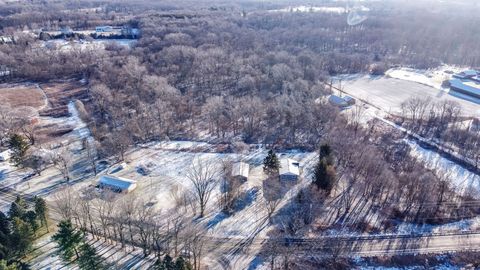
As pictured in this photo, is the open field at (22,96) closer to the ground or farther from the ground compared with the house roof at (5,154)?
farther from the ground

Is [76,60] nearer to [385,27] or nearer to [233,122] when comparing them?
[233,122]

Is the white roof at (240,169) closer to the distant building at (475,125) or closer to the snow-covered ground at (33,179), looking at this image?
the snow-covered ground at (33,179)

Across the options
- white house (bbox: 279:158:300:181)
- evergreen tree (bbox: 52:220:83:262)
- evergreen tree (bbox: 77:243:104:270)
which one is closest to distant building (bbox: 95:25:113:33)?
white house (bbox: 279:158:300:181)

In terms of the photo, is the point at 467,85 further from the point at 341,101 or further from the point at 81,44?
the point at 81,44

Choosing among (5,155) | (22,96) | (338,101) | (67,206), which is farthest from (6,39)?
(338,101)

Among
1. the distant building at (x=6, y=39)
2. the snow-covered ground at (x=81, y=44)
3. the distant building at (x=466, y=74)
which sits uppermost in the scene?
the distant building at (x=6, y=39)

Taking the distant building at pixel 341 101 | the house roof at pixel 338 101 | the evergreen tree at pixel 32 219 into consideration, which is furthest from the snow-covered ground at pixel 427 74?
the evergreen tree at pixel 32 219

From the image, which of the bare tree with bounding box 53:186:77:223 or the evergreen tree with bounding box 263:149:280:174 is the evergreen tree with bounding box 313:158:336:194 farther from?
the bare tree with bounding box 53:186:77:223
